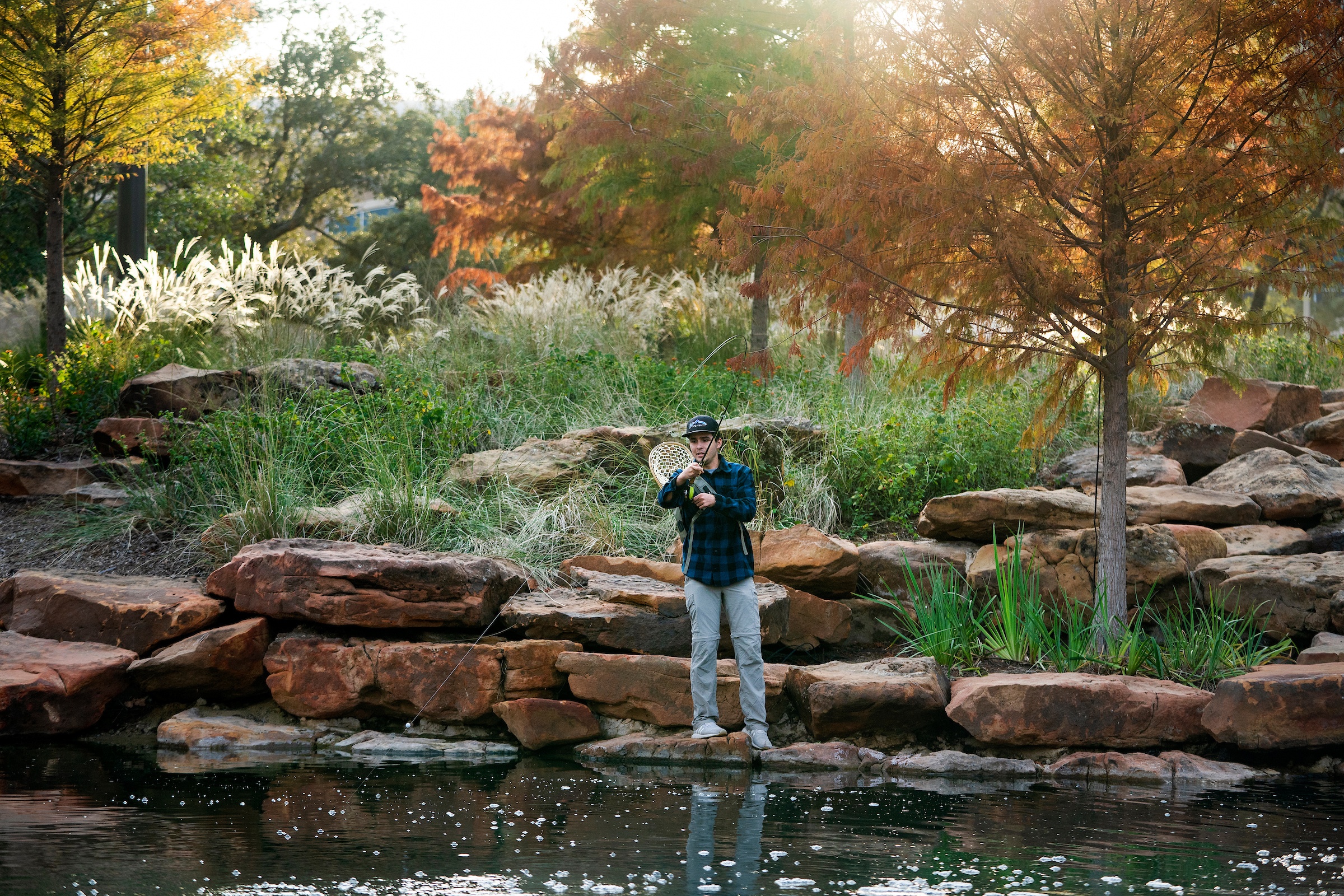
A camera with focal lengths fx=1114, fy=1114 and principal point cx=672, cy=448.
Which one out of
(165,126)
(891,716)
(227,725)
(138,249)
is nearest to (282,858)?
(227,725)

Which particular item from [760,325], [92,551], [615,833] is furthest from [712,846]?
[760,325]

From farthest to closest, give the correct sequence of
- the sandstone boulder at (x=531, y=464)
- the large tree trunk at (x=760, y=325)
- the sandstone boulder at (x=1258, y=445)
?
the large tree trunk at (x=760, y=325)
the sandstone boulder at (x=1258, y=445)
the sandstone boulder at (x=531, y=464)

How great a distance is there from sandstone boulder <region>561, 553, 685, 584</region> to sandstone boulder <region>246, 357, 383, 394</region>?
116 inches

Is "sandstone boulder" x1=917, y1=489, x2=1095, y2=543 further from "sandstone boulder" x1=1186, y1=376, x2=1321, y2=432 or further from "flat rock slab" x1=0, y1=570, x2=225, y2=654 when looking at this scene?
"flat rock slab" x1=0, y1=570, x2=225, y2=654

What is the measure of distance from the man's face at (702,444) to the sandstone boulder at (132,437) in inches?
186

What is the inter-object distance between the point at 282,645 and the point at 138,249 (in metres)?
8.65

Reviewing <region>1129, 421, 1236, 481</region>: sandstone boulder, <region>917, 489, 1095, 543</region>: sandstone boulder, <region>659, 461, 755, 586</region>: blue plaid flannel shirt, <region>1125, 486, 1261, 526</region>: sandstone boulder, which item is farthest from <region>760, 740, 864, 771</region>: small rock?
<region>1129, 421, 1236, 481</region>: sandstone boulder

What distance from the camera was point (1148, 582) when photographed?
23.2 feet

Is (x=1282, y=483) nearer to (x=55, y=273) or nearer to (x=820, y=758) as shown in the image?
(x=820, y=758)

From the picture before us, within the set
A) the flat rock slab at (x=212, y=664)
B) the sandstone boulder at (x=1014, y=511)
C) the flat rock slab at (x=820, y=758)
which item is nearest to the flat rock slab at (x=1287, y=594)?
the sandstone boulder at (x=1014, y=511)

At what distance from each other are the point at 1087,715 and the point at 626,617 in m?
2.56

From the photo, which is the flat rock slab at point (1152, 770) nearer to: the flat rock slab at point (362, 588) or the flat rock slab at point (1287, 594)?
the flat rock slab at point (1287, 594)

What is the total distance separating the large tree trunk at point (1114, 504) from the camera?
6.41 m

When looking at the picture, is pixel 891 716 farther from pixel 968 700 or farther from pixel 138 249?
pixel 138 249
